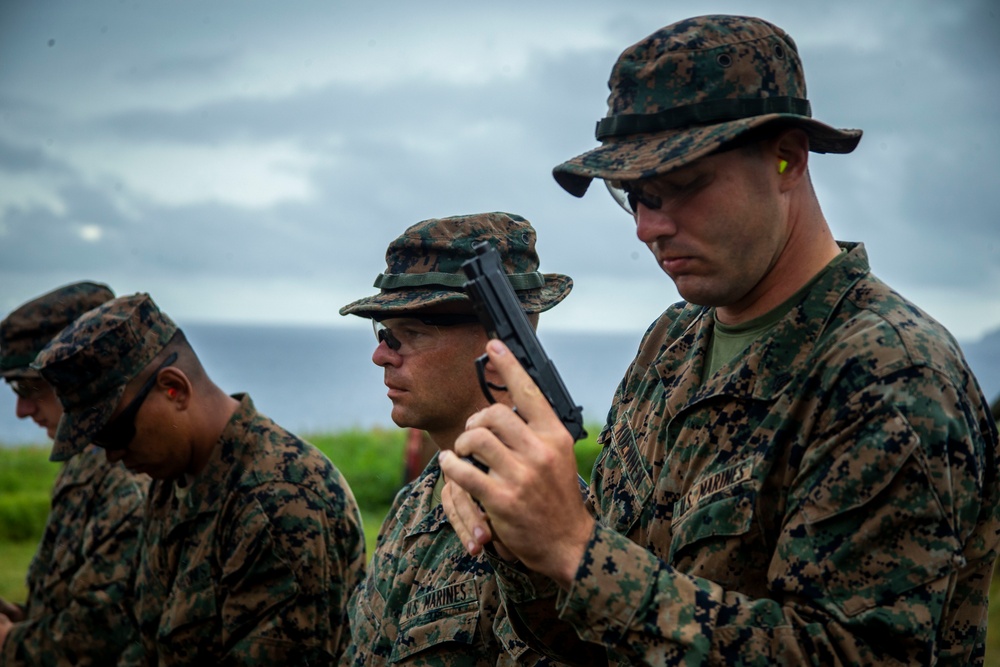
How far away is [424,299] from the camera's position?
165 inches

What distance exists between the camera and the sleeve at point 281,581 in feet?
15.9

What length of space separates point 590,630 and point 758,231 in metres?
1.06

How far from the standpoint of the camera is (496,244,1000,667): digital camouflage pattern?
2.15 metres

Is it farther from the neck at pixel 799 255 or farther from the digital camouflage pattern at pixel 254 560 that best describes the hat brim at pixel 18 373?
the neck at pixel 799 255

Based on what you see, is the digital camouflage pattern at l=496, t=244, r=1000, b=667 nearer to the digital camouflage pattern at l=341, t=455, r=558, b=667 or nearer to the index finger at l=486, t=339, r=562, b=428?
the index finger at l=486, t=339, r=562, b=428

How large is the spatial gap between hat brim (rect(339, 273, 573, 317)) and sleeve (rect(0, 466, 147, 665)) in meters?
2.53

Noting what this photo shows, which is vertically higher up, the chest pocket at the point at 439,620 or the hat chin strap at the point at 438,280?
the hat chin strap at the point at 438,280

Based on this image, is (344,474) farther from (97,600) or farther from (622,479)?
(622,479)

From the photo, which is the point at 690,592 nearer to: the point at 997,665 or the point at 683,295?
the point at 683,295

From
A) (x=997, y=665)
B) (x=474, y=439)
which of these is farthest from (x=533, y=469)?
(x=997, y=665)

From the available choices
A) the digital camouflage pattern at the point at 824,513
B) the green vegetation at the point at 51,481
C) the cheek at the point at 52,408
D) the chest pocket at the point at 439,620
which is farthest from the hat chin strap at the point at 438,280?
the green vegetation at the point at 51,481

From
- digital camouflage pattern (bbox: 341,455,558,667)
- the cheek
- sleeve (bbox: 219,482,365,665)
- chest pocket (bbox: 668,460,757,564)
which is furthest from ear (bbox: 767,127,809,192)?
the cheek

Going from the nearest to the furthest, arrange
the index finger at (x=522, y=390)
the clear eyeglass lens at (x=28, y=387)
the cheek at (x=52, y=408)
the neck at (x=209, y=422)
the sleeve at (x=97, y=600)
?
the index finger at (x=522, y=390), the neck at (x=209, y=422), the sleeve at (x=97, y=600), the cheek at (x=52, y=408), the clear eyeglass lens at (x=28, y=387)

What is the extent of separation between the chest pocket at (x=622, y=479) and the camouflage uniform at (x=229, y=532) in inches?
88.2
